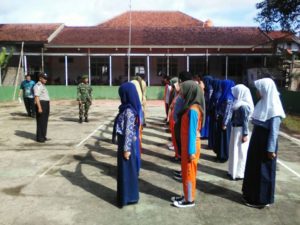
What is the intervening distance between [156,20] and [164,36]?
15072 millimetres

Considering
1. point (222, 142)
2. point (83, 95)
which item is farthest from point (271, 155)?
point (83, 95)

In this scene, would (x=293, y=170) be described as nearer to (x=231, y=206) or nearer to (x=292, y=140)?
(x=231, y=206)

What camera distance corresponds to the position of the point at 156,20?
147 ft

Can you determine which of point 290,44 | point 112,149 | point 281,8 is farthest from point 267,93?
point 290,44

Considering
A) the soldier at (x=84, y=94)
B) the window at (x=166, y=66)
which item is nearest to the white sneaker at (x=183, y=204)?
the soldier at (x=84, y=94)

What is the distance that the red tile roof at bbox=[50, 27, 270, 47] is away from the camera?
95.4ft

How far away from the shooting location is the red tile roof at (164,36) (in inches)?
1145

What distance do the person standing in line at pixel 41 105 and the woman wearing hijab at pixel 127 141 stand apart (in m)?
4.91

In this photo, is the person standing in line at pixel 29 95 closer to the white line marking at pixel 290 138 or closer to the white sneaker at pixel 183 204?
the white line marking at pixel 290 138

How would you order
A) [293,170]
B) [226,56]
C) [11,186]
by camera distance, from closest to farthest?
[11,186], [293,170], [226,56]

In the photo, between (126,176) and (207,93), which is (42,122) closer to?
(207,93)

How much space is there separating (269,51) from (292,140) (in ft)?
64.7

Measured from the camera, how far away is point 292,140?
34.3 ft

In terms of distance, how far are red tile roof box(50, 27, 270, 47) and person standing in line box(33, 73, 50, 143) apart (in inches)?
769
